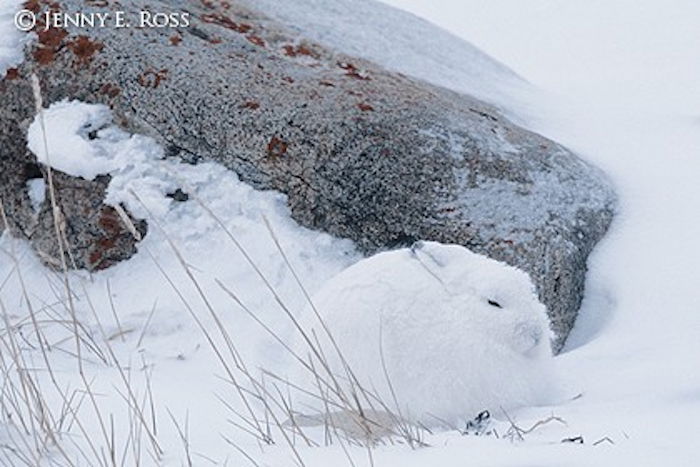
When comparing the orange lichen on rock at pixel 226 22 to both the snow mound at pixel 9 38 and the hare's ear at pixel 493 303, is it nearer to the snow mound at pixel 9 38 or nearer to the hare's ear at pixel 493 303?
the snow mound at pixel 9 38

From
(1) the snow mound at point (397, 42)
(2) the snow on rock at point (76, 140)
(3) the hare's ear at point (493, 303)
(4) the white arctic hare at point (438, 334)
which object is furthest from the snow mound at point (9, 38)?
(3) the hare's ear at point (493, 303)

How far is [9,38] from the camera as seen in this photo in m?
4.04

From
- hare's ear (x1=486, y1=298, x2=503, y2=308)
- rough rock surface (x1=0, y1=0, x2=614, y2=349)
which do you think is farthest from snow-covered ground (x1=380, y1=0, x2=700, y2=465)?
hare's ear (x1=486, y1=298, x2=503, y2=308)

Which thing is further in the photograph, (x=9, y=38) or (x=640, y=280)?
(x=9, y=38)

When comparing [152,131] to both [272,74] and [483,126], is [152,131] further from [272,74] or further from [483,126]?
[483,126]

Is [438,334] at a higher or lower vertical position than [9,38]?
higher

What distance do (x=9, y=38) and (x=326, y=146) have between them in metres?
1.33

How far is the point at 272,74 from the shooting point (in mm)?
3893

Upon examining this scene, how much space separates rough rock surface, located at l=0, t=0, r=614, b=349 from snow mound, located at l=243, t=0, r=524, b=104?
0.54 m

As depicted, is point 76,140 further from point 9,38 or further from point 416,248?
point 416,248

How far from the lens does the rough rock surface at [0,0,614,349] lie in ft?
11.7

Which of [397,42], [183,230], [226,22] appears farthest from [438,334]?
[397,42]

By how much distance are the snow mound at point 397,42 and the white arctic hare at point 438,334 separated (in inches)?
72.9

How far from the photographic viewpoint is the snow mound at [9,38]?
3.99m
